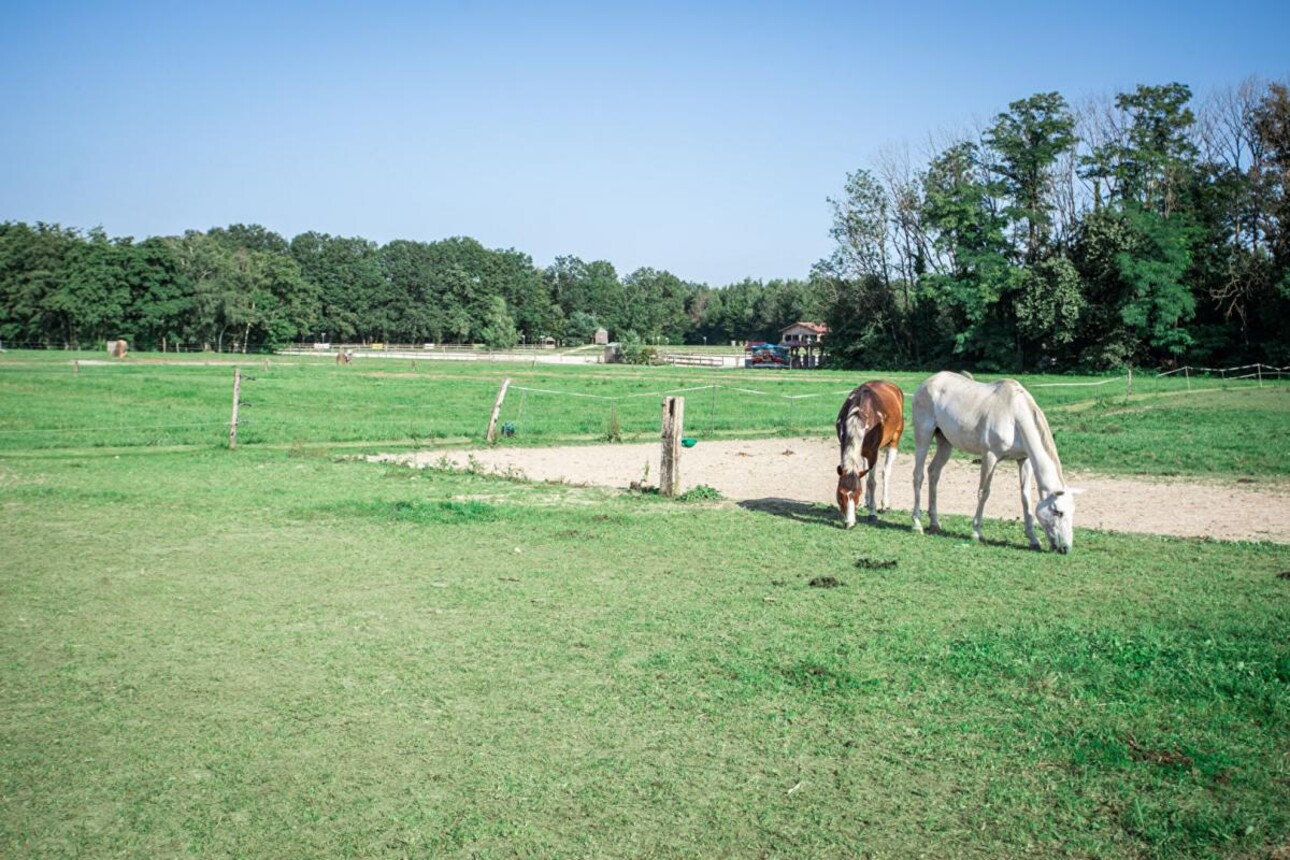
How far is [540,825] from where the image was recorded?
4.41 m

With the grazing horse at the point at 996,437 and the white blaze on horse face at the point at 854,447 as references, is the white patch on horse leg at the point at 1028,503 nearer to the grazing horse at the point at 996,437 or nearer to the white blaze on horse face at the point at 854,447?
the grazing horse at the point at 996,437

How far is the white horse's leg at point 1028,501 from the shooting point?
1054 cm

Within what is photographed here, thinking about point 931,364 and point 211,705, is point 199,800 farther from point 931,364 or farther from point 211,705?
point 931,364

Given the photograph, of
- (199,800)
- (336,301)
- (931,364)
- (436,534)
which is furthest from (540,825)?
(336,301)

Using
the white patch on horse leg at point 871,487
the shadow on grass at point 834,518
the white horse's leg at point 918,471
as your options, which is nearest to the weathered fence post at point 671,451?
the shadow on grass at point 834,518

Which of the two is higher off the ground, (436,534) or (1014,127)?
(1014,127)

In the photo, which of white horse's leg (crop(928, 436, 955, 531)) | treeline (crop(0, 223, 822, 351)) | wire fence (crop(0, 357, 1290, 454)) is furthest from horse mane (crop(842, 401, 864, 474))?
treeline (crop(0, 223, 822, 351))

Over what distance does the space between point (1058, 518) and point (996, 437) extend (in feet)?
4.15

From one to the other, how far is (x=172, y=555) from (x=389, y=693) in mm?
5276

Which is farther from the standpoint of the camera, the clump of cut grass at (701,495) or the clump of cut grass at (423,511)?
the clump of cut grass at (701,495)

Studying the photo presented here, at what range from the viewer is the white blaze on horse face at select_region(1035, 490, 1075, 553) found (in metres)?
10.2

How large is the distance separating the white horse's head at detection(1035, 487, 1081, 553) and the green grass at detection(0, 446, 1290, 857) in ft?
1.06

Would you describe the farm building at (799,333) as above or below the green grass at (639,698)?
above

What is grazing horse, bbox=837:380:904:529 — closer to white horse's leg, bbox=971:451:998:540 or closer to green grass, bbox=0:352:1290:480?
white horse's leg, bbox=971:451:998:540
